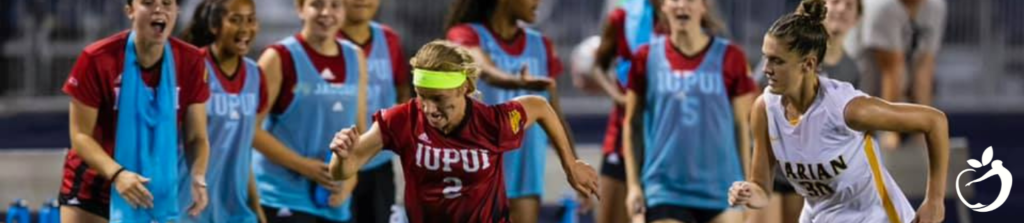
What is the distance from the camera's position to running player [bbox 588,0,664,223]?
1131 centimetres

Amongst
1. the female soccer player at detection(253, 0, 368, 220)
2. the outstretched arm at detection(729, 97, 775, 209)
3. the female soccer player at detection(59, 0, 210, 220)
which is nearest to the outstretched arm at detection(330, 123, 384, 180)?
the female soccer player at detection(59, 0, 210, 220)

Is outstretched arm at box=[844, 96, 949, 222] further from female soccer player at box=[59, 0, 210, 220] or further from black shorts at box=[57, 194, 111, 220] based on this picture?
black shorts at box=[57, 194, 111, 220]

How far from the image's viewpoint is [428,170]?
843 centimetres

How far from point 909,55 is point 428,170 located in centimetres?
606

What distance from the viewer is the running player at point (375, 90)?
10695 mm

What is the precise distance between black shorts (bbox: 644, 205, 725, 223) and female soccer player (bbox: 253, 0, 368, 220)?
4.15 feet

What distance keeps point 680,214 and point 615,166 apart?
770 mm

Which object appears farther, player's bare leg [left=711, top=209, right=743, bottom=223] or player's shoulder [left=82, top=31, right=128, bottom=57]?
player's bare leg [left=711, top=209, right=743, bottom=223]

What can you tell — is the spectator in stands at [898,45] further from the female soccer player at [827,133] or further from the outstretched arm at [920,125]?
the outstretched arm at [920,125]

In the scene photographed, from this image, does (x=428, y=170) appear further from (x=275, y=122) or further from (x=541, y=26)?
(x=541, y=26)

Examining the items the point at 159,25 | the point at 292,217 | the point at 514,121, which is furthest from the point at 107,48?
the point at 292,217

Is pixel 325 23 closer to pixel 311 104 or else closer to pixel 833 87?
pixel 311 104

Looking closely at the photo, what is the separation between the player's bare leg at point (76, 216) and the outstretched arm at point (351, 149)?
3.45 feet

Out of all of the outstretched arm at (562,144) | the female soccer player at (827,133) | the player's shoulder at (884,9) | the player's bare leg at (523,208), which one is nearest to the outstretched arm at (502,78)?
the player's bare leg at (523,208)
